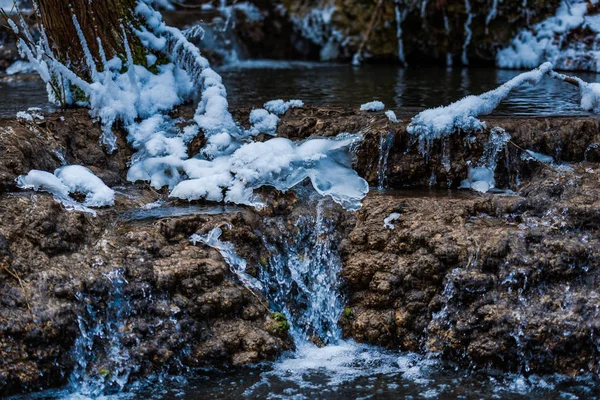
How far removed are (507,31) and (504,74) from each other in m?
1.59

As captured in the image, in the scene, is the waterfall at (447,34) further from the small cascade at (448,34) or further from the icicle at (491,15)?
the icicle at (491,15)

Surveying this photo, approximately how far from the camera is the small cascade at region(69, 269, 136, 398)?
370cm

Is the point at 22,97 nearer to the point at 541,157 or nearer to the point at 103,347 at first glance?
the point at 103,347

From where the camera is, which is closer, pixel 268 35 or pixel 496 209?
pixel 496 209

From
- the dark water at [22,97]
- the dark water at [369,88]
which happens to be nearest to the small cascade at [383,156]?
the dark water at [369,88]

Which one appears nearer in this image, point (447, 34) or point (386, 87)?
point (386, 87)

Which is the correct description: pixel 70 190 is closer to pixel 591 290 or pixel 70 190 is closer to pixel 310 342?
pixel 310 342

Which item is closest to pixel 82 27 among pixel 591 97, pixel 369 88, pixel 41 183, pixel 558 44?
pixel 41 183

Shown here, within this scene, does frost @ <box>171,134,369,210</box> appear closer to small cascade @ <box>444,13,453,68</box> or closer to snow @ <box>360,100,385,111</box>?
snow @ <box>360,100,385,111</box>

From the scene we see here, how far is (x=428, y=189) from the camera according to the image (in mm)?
5082

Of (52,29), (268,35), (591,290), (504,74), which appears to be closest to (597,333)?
(591,290)

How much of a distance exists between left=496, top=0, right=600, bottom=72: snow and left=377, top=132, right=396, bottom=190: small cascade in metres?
6.07

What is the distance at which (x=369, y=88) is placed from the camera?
781 cm

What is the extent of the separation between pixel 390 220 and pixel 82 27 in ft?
10.4
